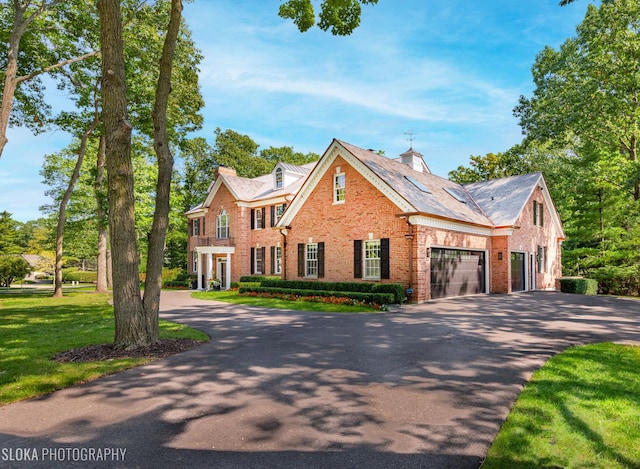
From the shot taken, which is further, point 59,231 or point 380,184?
point 59,231

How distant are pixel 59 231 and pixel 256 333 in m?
17.4

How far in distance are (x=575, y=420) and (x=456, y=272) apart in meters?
15.1

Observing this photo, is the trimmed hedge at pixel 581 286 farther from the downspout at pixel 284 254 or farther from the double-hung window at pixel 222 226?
the double-hung window at pixel 222 226

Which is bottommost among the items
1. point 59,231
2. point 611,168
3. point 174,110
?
point 59,231

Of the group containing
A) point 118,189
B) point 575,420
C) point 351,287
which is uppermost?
point 118,189

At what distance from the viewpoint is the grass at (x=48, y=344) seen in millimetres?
5778

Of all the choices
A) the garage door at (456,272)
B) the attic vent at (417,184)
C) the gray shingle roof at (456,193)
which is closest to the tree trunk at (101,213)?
the gray shingle roof at (456,193)

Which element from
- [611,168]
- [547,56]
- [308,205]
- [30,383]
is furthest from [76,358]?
[547,56]

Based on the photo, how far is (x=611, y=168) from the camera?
22.1 metres

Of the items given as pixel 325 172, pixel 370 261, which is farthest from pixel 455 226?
pixel 325 172

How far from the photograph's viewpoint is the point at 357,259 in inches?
730

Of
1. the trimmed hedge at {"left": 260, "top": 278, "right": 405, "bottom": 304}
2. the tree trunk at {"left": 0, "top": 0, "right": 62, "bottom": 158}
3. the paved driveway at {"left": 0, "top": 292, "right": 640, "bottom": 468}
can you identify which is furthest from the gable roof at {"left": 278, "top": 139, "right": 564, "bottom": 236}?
the tree trunk at {"left": 0, "top": 0, "right": 62, "bottom": 158}

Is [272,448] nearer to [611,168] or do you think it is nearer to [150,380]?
[150,380]

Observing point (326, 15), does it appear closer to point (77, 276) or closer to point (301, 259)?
point (301, 259)
